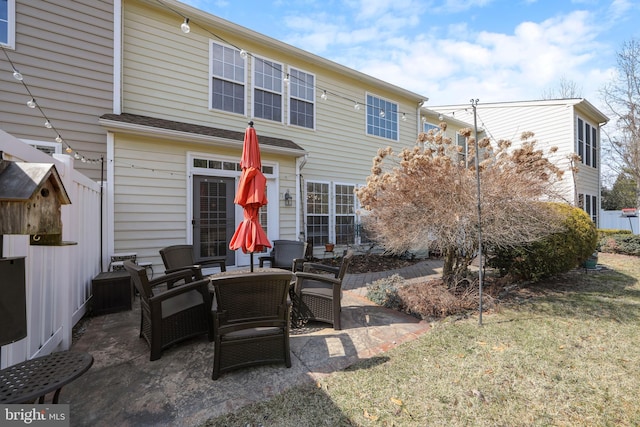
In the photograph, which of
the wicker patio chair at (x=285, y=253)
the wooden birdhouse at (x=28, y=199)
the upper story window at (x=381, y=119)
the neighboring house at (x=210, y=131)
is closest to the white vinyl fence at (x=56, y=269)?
the wooden birdhouse at (x=28, y=199)

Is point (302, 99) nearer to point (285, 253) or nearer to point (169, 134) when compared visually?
point (169, 134)

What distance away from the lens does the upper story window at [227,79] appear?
6.75 meters

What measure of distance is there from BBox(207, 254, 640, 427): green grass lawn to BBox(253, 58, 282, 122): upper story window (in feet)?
21.3

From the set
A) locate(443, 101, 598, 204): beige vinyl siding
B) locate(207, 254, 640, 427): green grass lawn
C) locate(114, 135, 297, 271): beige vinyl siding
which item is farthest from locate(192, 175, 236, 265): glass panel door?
locate(443, 101, 598, 204): beige vinyl siding

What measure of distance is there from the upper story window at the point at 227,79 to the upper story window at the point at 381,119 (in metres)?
4.53

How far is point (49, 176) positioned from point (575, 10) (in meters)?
10.5

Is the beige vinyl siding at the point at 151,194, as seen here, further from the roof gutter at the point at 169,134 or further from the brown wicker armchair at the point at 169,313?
the brown wicker armchair at the point at 169,313

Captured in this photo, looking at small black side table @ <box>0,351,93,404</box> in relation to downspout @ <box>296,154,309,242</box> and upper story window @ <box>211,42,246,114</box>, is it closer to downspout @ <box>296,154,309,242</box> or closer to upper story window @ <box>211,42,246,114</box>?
downspout @ <box>296,154,309,242</box>

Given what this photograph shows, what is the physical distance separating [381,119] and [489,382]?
908cm

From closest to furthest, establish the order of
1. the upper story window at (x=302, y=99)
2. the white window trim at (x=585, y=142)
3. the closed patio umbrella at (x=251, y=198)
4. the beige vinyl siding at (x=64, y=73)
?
the closed patio umbrella at (x=251, y=198)
the beige vinyl siding at (x=64, y=73)
the upper story window at (x=302, y=99)
the white window trim at (x=585, y=142)

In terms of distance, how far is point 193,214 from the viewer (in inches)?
239

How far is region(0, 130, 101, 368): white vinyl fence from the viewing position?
207 centimetres

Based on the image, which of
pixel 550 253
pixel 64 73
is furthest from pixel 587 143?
pixel 64 73

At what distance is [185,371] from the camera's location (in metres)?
2.60
